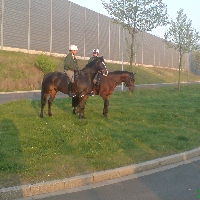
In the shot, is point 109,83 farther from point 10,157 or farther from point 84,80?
point 10,157

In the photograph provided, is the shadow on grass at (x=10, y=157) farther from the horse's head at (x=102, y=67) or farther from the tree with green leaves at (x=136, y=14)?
the tree with green leaves at (x=136, y=14)

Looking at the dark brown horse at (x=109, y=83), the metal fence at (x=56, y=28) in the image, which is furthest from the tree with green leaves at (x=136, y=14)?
the dark brown horse at (x=109, y=83)

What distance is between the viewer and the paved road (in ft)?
20.9

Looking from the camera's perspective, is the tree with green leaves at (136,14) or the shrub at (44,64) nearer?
the tree with green leaves at (136,14)

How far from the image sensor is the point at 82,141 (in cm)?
994

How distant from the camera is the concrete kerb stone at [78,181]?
20.6 feet

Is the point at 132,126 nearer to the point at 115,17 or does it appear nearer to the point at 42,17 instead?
the point at 115,17

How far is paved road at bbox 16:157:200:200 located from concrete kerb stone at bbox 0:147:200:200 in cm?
14

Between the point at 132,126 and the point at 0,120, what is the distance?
4589 mm

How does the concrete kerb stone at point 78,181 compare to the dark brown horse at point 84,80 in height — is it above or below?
below

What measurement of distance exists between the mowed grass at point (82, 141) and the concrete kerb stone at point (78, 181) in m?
0.29

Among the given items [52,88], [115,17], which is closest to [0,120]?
[52,88]

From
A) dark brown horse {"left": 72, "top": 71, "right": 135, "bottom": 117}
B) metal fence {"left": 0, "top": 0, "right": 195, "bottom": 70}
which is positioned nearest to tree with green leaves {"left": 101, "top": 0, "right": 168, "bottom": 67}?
metal fence {"left": 0, "top": 0, "right": 195, "bottom": 70}

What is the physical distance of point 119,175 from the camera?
7.68 m
